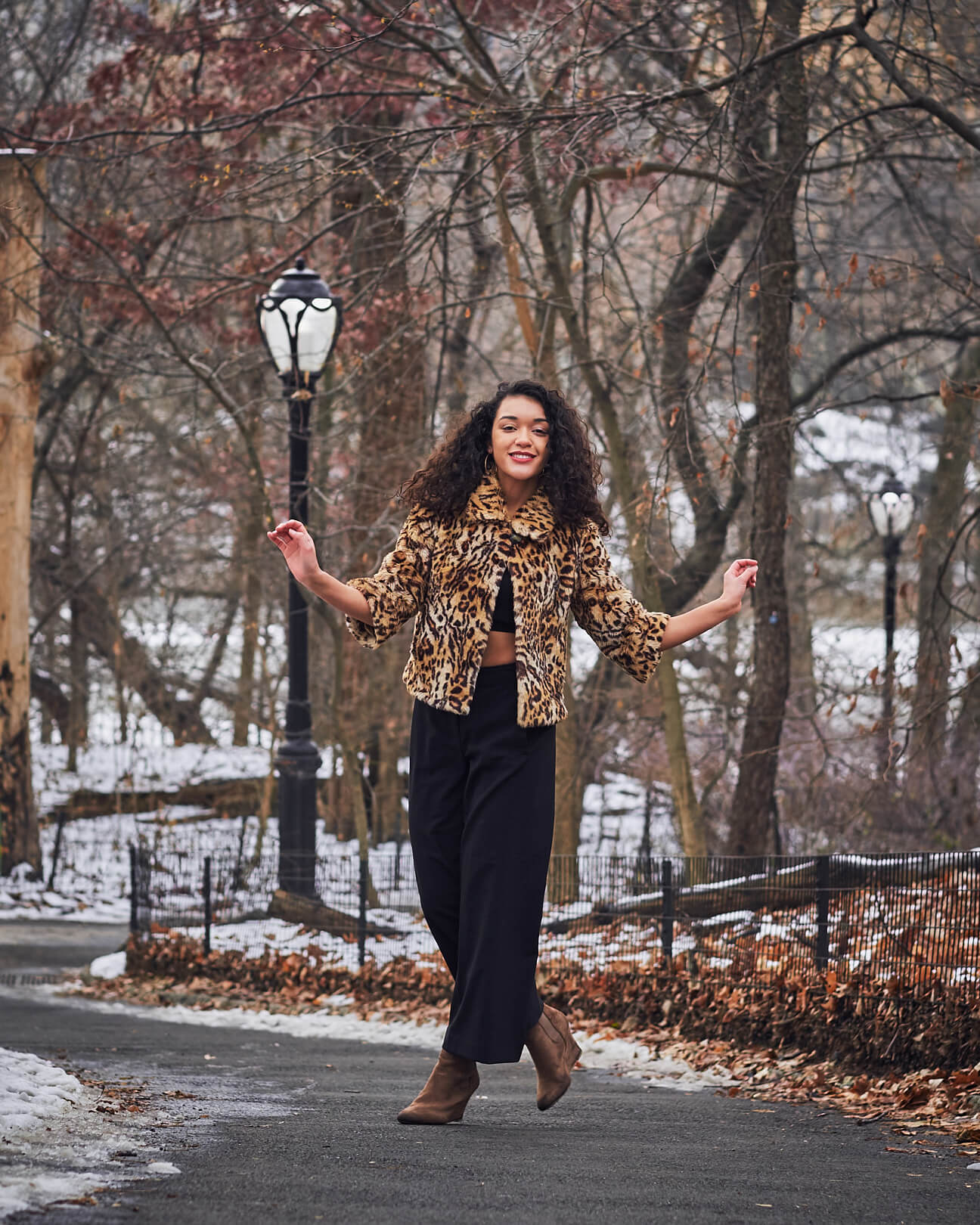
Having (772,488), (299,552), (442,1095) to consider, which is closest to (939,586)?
(772,488)

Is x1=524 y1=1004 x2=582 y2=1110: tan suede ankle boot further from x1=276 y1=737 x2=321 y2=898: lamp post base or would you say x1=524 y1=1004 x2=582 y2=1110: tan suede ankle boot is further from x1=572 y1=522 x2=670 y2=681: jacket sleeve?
x1=276 y1=737 x2=321 y2=898: lamp post base

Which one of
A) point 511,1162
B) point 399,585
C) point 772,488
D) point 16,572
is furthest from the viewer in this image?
point 16,572

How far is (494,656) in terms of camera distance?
496 centimetres

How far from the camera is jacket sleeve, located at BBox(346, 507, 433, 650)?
5.04m

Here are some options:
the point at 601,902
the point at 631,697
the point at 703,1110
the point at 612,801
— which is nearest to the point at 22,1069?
the point at 703,1110

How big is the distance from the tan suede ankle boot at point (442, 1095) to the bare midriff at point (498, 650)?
124 cm

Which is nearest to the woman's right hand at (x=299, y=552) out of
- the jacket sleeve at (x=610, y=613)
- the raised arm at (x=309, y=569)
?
the raised arm at (x=309, y=569)

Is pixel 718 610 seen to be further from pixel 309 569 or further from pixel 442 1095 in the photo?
pixel 442 1095

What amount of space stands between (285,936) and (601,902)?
268 cm

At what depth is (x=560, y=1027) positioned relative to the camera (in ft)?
17.0

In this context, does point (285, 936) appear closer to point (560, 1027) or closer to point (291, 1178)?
point (560, 1027)

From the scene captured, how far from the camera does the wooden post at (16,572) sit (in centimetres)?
1655

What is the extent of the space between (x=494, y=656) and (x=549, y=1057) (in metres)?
1.31

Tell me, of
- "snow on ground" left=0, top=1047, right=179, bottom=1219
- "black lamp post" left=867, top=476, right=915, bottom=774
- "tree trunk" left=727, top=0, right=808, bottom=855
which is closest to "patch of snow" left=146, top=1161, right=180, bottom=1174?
"snow on ground" left=0, top=1047, right=179, bottom=1219
